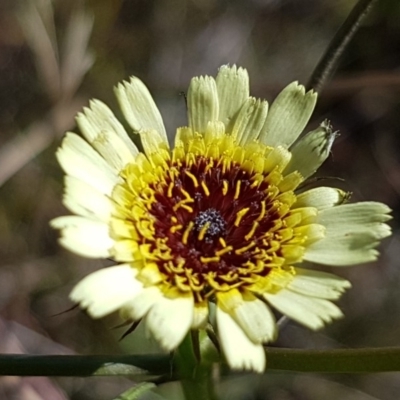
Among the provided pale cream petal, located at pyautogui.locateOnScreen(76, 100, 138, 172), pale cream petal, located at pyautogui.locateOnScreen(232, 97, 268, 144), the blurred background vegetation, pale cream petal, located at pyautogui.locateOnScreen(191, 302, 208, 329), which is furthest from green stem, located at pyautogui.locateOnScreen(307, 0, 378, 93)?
the blurred background vegetation

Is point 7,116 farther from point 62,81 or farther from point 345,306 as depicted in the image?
point 345,306

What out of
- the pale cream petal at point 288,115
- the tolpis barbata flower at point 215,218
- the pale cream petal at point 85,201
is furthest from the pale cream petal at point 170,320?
the pale cream petal at point 288,115

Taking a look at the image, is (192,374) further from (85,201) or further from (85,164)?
(85,164)

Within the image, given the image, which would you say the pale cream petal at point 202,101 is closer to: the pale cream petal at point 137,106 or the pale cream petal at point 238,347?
the pale cream petal at point 137,106

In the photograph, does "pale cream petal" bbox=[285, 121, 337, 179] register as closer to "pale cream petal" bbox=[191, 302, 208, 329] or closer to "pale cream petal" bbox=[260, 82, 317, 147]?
"pale cream petal" bbox=[260, 82, 317, 147]

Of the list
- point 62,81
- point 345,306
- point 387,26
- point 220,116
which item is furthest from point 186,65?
point 220,116

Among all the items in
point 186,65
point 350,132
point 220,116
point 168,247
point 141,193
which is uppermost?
point 186,65
